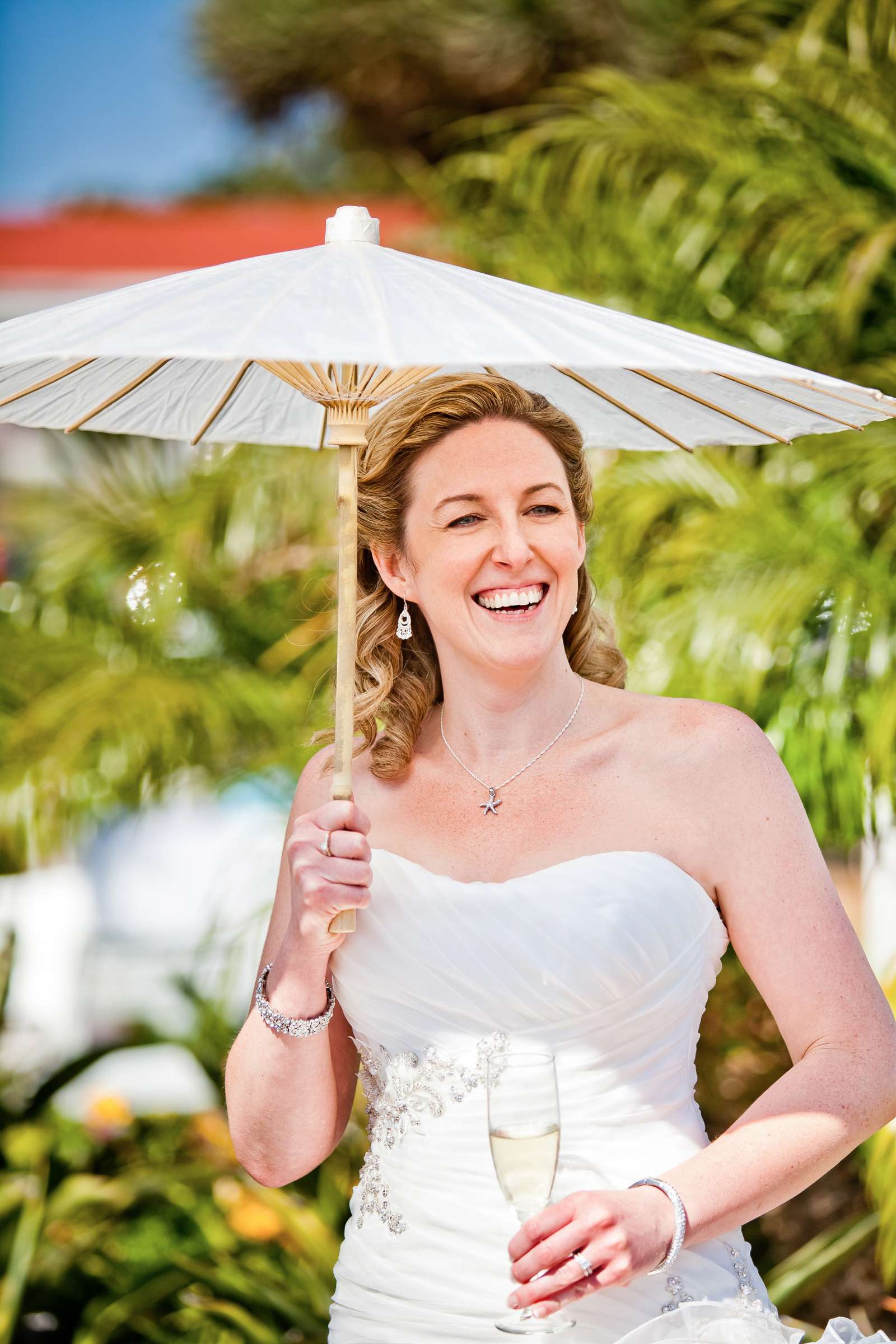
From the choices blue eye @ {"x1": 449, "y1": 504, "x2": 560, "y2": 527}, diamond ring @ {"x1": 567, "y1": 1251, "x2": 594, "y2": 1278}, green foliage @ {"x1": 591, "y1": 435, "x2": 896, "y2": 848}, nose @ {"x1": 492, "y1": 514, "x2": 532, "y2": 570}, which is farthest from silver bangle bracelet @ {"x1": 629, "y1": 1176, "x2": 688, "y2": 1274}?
green foliage @ {"x1": 591, "y1": 435, "x2": 896, "y2": 848}

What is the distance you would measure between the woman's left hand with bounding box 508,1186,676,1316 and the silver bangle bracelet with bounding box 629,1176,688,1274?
83 millimetres

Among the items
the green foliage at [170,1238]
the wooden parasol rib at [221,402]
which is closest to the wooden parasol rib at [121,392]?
the wooden parasol rib at [221,402]

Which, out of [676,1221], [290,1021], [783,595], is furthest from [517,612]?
[783,595]

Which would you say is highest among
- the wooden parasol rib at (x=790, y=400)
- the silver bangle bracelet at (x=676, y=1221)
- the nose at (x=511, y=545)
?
the wooden parasol rib at (x=790, y=400)

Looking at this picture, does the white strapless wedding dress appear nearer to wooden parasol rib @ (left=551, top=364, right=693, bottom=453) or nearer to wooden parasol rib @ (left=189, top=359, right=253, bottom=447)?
wooden parasol rib @ (left=551, top=364, right=693, bottom=453)

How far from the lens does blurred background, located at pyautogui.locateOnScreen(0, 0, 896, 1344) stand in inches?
162

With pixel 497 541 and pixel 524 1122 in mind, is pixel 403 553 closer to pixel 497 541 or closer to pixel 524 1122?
pixel 497 541

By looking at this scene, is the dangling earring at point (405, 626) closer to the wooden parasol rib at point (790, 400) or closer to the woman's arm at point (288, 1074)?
the woman's arm at point (288, 1074)

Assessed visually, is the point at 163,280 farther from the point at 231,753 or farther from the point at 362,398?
the point at 231,753

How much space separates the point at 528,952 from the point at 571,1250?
0.58m

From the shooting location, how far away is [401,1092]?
7.86 ft

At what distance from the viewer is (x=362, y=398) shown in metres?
2.24

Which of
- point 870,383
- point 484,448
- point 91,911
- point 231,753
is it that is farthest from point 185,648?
point 484,448

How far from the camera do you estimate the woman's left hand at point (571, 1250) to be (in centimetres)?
184
